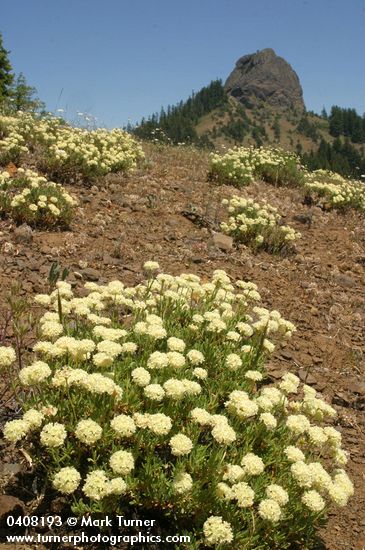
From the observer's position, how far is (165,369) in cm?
375

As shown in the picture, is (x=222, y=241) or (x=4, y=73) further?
(x=4, y=73)

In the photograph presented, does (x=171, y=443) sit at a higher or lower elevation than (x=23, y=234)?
lower

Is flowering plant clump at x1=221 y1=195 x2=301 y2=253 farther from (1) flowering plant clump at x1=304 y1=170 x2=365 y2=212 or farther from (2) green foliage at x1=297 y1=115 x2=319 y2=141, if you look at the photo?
(2) green foliage at x1=297 y1=115 x2=319 y2=141

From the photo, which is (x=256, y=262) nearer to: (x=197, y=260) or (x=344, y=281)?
(x=197, y=260)

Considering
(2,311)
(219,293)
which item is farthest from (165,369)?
(2,311)

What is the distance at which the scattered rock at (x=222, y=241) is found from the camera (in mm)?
8766

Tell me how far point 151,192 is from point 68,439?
Result: 7.84 meters

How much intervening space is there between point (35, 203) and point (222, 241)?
3426mm

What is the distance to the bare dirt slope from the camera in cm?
550

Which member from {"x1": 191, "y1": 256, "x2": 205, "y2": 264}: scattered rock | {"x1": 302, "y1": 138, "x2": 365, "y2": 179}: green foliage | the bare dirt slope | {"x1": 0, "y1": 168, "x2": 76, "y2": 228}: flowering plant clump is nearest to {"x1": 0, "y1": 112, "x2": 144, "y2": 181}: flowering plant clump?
the bare dirt slope

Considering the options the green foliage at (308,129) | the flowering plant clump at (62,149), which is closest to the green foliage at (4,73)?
the flowering plant clump at (62,149)

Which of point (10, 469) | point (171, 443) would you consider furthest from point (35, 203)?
point (171, 443)

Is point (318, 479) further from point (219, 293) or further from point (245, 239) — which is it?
point (245, 239)

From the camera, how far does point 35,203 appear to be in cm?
788
